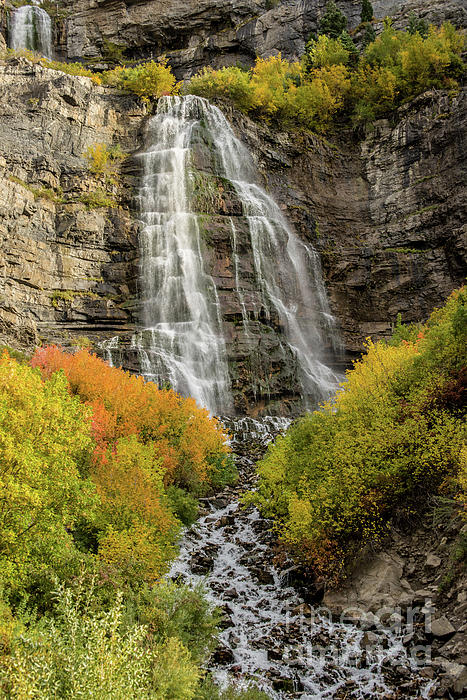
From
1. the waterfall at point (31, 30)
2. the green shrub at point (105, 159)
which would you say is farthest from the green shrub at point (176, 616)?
the waterfall at point (31, 30)

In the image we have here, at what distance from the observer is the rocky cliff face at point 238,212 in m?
35.5

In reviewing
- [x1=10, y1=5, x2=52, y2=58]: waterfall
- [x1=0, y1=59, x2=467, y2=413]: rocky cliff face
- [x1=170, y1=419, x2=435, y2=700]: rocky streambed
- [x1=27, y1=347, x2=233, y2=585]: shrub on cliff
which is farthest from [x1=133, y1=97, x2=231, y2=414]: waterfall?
[x1=10, y1=5, x2=52, y2=58]: waterfall

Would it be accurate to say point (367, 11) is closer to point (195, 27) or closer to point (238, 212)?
point (195, 27)

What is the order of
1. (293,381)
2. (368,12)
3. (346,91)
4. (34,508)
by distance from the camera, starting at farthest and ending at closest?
(368,12) < (346,91) < (293,381) < (34,508)

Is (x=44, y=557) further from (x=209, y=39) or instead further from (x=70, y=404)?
(x=209, y=39)

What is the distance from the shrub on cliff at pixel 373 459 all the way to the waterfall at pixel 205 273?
15.2 meters

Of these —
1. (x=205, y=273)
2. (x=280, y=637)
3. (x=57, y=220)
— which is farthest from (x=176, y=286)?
(x=280, y=637)

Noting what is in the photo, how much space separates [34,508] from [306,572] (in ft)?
28.5

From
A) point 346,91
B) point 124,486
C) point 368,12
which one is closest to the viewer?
point 124,486

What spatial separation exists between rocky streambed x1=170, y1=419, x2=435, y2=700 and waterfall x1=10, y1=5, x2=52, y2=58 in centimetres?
6956

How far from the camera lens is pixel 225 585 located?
14906mm

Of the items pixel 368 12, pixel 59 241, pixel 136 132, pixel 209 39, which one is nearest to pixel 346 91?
pixel 368 12

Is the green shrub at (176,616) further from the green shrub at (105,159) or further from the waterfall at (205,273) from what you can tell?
the green shrub at (105,159)

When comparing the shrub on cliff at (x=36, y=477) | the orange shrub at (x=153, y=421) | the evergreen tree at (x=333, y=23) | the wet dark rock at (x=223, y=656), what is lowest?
the wet dark rock at (x=223, y=656)
